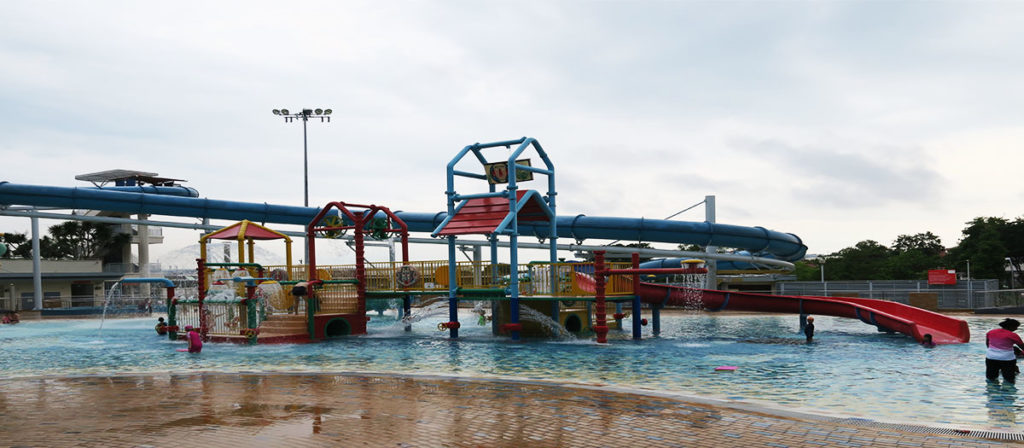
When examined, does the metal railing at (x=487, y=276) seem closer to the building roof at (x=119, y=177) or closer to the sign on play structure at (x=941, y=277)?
the sign on play structure at (x=941, y=277)

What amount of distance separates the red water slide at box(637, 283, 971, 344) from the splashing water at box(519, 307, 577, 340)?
2.70m

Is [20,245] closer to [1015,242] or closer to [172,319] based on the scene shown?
[172,319]

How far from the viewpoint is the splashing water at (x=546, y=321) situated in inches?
997

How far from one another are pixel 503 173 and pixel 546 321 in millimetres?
5100

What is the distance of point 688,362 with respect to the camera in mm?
17672

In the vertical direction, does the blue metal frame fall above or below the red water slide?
above

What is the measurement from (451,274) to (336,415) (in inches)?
610

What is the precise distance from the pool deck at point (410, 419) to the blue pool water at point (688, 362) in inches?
53.7

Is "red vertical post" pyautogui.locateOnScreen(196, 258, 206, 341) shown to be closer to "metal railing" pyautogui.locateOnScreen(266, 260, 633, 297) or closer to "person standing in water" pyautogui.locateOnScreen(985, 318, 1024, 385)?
"metal railing" pyautogui.locateOnScreen(266, 260, 633, 297)

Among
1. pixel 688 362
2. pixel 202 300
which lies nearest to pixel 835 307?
pixel 688 362

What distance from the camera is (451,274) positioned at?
85.5 ft

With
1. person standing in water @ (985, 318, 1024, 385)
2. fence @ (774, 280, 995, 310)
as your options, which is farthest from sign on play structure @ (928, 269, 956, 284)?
person standing in water @ (985, 318, 1024, 385)

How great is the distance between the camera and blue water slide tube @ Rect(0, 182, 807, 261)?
36.6 m

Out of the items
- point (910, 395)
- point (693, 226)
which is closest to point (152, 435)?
point (910, 395)
